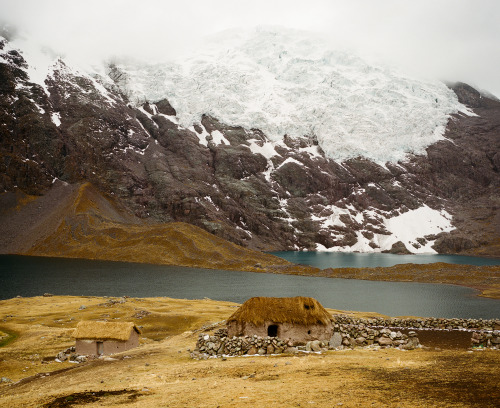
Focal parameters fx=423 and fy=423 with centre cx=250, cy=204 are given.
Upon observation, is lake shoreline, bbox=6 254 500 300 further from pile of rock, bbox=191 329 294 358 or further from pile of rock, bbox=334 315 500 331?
pile of rock, bbox=191 329 294 358

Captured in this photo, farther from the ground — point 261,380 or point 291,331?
point 291,331

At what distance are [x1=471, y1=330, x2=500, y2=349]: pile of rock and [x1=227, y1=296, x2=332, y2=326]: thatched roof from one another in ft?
40.7

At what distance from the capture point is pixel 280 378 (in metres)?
26.0

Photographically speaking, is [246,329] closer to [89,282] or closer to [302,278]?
[89,282]

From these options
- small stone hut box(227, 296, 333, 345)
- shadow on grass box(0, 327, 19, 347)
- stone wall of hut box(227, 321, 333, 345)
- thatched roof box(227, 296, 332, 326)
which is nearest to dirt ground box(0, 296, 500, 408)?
stone wall of hut box(227, 321, 333, 345)

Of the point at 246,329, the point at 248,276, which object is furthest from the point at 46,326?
the point at 248,276

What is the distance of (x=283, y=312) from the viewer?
135 feet

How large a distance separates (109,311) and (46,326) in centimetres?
1338

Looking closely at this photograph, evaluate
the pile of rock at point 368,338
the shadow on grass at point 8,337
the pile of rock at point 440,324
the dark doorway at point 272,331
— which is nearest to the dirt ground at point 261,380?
the pile of rock at point 368,338

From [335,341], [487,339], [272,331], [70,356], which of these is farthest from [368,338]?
[70,356]

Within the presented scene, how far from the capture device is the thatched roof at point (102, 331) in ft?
150

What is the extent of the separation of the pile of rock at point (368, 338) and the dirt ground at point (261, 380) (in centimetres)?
266

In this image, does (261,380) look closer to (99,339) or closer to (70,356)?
(99,339)

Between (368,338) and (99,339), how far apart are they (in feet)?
92.4
